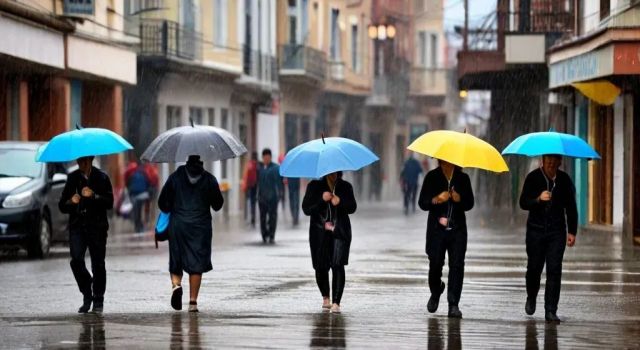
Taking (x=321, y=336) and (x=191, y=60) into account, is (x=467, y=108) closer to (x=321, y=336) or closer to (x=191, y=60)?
(x=191, y=60)

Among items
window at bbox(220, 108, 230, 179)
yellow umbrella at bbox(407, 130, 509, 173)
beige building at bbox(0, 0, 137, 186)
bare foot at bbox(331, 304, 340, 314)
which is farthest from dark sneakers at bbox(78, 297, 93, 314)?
window at bbox(220, 108, 230, 179)

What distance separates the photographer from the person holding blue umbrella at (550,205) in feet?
47.8

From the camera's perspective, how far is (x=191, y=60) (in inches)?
1748

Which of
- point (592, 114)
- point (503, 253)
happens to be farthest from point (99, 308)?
point (592, 114)

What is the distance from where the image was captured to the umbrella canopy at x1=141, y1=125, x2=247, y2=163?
14891 millimetres

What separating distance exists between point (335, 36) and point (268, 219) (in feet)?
122

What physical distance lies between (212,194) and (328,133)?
5306 centimetres

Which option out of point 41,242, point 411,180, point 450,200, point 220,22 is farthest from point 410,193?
point 450,200

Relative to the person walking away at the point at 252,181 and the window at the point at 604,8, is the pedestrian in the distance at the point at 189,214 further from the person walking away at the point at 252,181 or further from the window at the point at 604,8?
the person walking away at the point at 252,181

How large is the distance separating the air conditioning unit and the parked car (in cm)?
917

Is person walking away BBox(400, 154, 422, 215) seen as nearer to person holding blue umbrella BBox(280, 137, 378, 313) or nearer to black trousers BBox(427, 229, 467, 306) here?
person holding blue umbrella BBox(280, 137, 378, 313)

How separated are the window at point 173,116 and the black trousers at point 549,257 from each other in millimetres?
31281

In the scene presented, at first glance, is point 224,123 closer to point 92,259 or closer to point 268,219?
point 268,219

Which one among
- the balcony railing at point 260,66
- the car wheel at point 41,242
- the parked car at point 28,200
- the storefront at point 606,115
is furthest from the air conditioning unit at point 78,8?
the balcony railing at point 260,66
